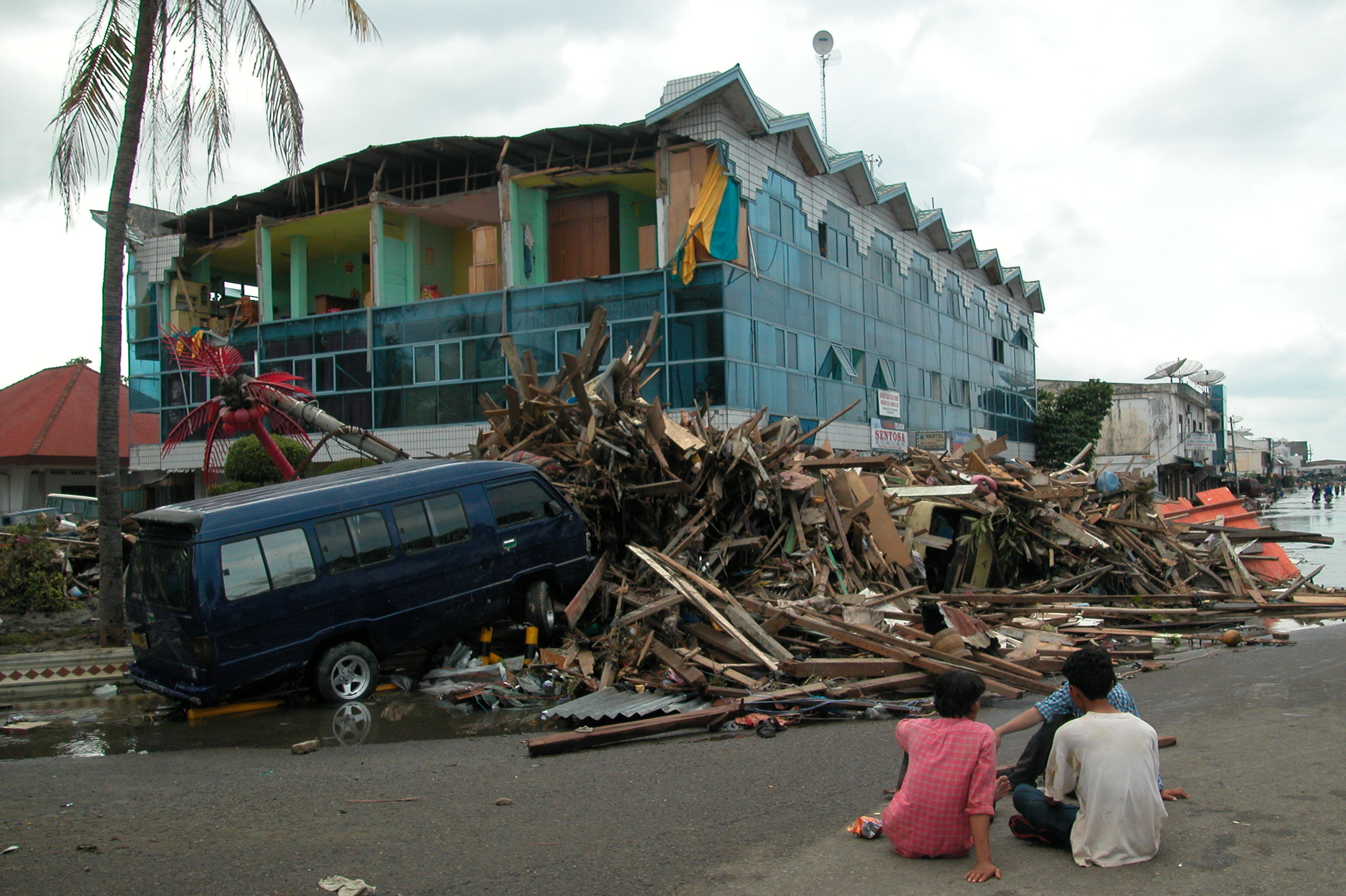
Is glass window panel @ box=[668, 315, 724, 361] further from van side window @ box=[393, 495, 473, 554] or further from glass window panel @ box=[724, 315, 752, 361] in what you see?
van side window @ box=[393, 495, 473, 554]

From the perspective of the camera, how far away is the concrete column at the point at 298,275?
29000mm

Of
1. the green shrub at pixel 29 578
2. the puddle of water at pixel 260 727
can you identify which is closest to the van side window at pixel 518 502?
the puddle of water at pixel 260 727

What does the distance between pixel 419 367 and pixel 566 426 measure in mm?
14187

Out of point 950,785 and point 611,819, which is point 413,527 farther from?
point 950,785

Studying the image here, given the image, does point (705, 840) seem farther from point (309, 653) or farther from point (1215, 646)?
point (1215, 646)

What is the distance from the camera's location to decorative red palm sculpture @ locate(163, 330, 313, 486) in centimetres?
1439

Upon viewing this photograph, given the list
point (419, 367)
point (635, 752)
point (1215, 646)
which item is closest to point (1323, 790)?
point (635, 752)

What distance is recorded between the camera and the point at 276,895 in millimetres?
4320

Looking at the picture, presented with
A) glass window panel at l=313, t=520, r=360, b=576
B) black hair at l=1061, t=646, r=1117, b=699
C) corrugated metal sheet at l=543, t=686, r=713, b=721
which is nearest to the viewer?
black hair at l=1061, t=646, r=1117, b=699

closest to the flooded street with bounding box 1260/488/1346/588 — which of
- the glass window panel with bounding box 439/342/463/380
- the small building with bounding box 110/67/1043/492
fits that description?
the small building with bounding box 110/67/1043/492

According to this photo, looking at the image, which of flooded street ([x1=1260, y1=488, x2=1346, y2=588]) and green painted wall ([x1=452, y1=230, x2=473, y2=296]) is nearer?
flooded street ([x1=1260, y1=488, x2=1346, y2=588])

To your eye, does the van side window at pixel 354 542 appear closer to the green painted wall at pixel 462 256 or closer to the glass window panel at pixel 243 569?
the glass window panel at pixel 243 569

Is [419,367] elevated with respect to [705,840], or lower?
elevated

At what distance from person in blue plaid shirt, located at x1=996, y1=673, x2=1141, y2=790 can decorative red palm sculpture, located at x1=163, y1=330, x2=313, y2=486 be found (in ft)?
37.7
